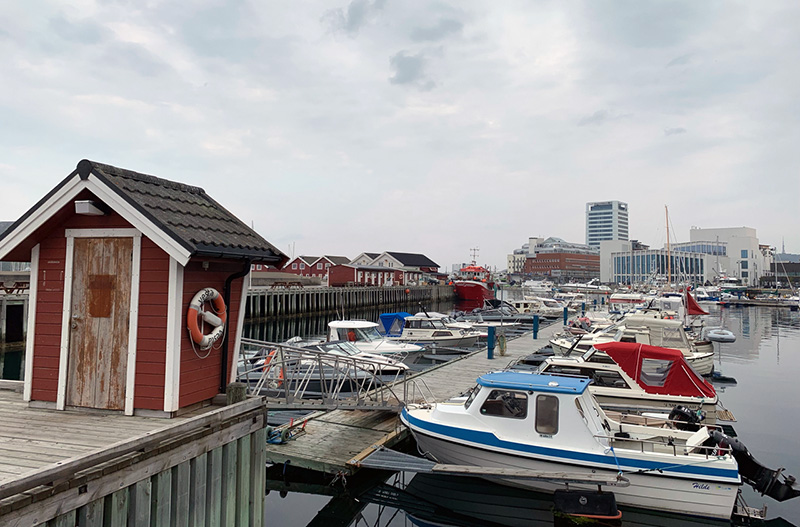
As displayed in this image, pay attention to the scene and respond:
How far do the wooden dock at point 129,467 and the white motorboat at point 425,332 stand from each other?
77.1ft

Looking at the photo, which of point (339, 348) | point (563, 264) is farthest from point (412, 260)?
point (339, 348)

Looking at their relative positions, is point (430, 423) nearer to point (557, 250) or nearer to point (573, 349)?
point (573, 349)

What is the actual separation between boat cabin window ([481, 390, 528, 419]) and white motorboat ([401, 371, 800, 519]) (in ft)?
0.07

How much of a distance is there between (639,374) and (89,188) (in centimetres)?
1647

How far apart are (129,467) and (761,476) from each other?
11.7 m

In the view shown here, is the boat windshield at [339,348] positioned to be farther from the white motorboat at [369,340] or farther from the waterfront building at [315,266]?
the waterfront building at [315,266]

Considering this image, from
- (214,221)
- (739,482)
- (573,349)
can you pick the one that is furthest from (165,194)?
(573,349)

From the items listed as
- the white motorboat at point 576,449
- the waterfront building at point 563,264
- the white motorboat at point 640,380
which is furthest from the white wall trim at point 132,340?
the waterfront building at point 563,264

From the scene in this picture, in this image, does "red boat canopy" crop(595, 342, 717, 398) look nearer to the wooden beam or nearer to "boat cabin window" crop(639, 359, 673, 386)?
"boat cabin window" crop(639, 359, 673, 386)

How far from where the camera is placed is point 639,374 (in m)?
17.2

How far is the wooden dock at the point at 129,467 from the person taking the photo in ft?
14.3

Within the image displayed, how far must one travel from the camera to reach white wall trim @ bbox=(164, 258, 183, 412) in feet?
21.8

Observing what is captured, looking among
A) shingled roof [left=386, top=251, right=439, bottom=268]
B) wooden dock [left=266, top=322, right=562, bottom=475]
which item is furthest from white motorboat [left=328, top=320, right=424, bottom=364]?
shingled roof [left=386, top=251, right=439, bottom=268]

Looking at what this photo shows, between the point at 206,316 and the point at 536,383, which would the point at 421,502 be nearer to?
the point at 536,383
